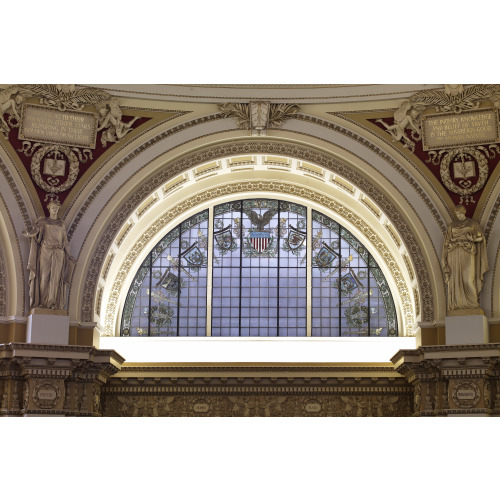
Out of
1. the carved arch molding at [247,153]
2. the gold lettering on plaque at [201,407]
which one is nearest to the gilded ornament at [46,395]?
the carved arch molding at [247,153]

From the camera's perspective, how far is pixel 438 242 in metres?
24.5

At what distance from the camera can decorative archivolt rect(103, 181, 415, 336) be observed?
88.7 ft

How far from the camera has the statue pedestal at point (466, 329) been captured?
23.2 metres

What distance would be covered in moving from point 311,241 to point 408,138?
14.8 feet

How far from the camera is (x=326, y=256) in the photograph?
27812 mm

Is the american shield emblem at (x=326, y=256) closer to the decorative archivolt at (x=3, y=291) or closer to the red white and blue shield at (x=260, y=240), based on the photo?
the red white and blue shield at (x=260, y=240)

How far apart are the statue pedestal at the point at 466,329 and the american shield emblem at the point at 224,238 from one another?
7192 millimetres

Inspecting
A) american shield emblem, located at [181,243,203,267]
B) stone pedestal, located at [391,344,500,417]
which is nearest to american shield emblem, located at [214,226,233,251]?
american shield emblem, located at [181,243,203,267]

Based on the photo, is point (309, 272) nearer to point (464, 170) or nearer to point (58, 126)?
point (464, 170)

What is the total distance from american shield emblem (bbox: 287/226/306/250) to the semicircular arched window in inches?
1.1

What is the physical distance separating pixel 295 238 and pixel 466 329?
6.46 m

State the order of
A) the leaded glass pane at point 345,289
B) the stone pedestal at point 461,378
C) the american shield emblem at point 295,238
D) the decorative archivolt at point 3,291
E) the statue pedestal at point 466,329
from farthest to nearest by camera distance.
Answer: the american shield emblem at point 295,238
the leaded glass pane at point 345,289
the decorative archivolt at point 3,291
the statue pedestal at point 466,329
the stone pedestal at point 461,378

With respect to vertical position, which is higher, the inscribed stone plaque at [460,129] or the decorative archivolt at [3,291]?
the inscribed stone plaque at [460,129]

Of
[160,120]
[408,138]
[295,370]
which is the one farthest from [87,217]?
[408,138]
